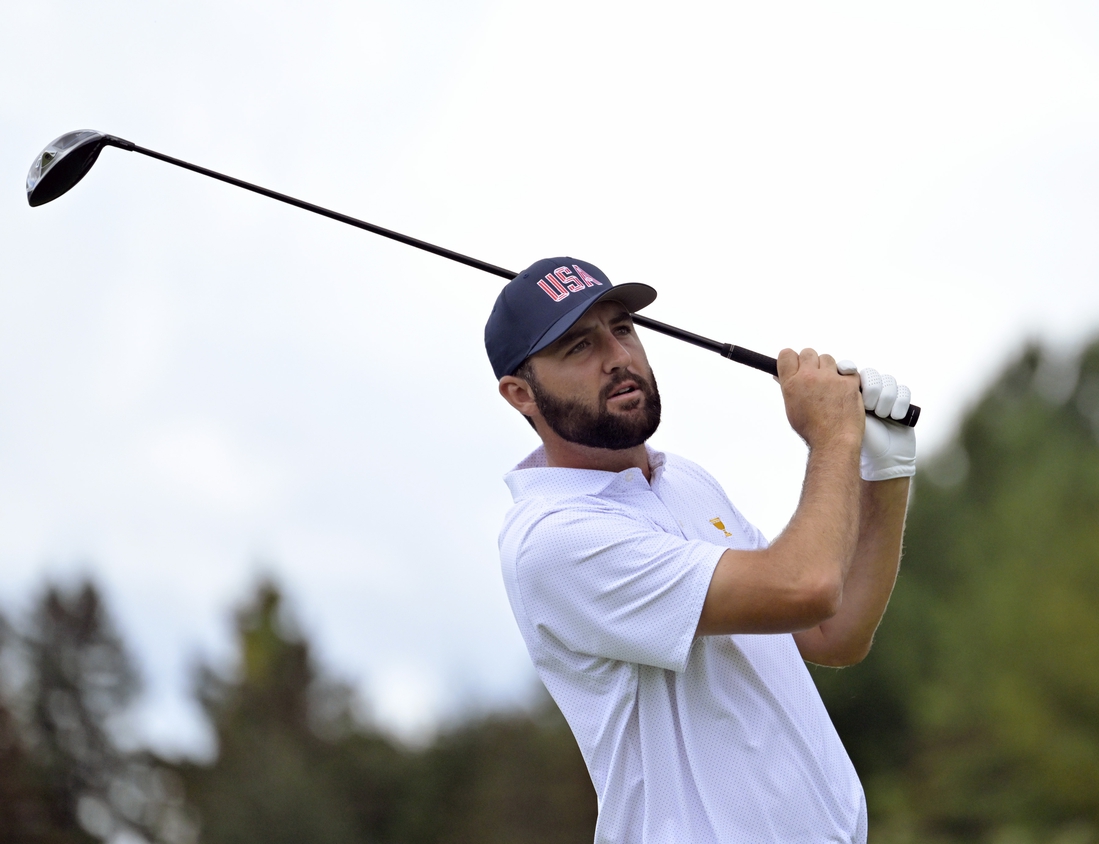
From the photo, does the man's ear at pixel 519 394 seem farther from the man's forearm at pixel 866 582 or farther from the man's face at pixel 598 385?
the man's forearm at pixel 866 582

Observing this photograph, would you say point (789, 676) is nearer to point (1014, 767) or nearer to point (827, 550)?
point (827, 550)

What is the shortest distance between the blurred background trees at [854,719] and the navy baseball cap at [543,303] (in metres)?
25.3

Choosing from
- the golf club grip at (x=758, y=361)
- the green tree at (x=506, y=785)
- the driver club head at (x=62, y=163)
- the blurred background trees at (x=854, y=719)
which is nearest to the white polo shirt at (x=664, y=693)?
the golf club grip at (x=758, y=361)

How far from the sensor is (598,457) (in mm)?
3646

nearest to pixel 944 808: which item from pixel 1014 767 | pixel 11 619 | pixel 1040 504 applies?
pixel 1014 767

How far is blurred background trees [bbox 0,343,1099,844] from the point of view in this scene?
3183cm

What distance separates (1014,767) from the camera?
32.0 m

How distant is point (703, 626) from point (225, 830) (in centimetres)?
3570

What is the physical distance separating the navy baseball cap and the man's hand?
1.71ft

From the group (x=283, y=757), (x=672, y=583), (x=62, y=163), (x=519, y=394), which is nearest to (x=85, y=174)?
(x=62, y=163)

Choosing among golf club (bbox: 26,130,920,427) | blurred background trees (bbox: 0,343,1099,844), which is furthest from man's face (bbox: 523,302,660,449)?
blurred background trees (bbox: 0,343,1099,844)

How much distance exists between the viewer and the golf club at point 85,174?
3871 millimetres

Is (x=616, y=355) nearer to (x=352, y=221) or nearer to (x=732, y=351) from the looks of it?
(x=732, y=351)

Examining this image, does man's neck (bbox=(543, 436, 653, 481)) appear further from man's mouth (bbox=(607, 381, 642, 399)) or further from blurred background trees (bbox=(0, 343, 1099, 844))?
blurred background trees (bbox=(0, 343, 1099, 844))
